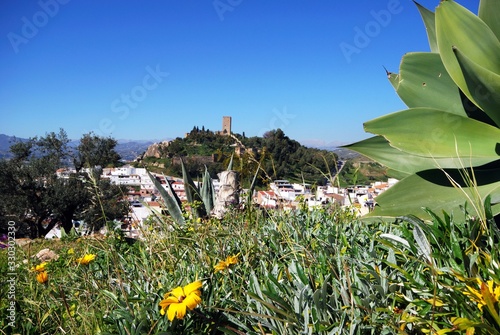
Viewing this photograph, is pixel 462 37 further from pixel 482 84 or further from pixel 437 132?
pixel 437 132

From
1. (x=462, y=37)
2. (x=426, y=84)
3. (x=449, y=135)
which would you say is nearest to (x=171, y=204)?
(x=426, y=84)

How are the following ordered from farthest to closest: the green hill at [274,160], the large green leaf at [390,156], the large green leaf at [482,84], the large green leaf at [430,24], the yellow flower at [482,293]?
the green hill at [274,160] < the large green leaf at [430,24] < the large green leaf at [390,156] < the large green leaf at [482,84] < the yellow flower at [482,293]

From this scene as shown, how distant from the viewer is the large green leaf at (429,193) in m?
1.62

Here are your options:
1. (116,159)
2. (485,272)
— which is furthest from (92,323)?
(116,159)

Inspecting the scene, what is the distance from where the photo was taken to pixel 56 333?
1.52 meters

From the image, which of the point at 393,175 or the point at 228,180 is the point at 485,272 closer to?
the point at 393,175

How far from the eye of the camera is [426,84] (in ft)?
6.24

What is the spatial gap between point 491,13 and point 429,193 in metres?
0.87

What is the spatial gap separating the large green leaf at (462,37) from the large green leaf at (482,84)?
2.3 inches

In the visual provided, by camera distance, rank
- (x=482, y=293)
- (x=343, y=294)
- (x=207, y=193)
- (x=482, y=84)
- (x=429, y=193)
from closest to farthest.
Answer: (x=482, y=293), (x=343, y=294), (x=482, y=84), (x=429, y=193), (x=207, y=193)

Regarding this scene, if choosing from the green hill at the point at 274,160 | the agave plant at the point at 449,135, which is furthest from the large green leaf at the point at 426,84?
the green hill at the point at 274,160

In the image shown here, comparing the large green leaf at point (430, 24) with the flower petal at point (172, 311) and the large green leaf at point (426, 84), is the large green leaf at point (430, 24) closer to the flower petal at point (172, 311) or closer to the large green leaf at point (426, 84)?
the large green leaf at point (426, 84)

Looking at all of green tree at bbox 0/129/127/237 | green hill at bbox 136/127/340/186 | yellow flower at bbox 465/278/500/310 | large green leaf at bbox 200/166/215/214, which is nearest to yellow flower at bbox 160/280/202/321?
yellow flower at bbox 465/278/500/310

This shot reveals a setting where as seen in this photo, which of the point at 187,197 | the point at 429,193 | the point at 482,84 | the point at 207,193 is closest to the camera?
the point at 482,84
